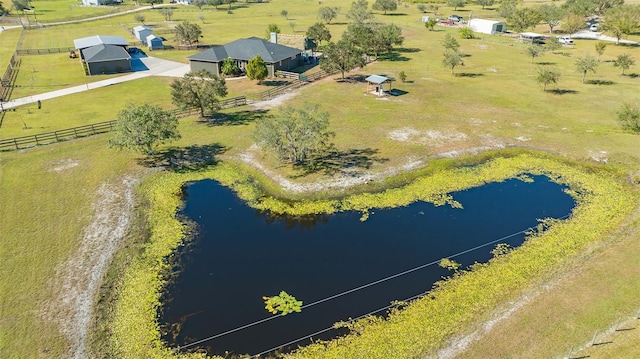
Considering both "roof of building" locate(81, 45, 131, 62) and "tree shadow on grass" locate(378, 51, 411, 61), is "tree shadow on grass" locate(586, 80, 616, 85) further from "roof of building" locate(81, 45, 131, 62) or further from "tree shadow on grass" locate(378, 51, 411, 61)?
"roof of building" locate(81, 45, 131, 62)

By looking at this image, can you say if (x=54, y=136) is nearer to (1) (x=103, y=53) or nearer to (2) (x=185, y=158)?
(2) (x=185, y=158)

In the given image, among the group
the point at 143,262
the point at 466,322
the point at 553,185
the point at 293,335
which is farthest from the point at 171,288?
the point at 553,185

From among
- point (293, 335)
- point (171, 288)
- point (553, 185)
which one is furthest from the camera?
point (553, 185)

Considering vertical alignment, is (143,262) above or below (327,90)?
below

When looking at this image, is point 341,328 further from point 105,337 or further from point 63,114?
point 63,114

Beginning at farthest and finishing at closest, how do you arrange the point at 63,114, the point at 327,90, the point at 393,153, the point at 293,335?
the point at 327,90 → the point at 63,114 → the point at 393,153 → the point at 293,335

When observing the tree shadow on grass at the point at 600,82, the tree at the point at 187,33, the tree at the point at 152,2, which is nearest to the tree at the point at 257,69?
the tree at the point at 187,33
